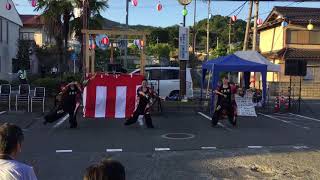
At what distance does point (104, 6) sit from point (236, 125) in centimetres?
1828

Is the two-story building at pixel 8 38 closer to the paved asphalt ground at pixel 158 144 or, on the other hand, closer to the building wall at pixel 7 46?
the building wall at pixel 7 46

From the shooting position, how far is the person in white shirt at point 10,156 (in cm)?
334

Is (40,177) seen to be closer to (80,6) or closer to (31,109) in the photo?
(31,109)

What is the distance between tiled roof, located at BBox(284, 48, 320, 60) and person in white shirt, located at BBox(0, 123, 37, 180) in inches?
1388

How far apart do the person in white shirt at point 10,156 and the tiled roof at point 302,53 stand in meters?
35.2

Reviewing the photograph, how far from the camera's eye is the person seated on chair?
50.2ft

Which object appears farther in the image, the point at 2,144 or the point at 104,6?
the point at 104,6

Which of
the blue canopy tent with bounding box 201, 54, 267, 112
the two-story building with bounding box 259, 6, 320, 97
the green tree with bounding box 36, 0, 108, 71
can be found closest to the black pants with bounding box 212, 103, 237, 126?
the blue canopy tent with bounding box 201, 54, 267, 112

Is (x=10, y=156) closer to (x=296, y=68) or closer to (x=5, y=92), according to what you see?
(x=5, y=92)

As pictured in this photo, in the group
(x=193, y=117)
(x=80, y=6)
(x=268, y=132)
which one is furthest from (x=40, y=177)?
(x=80, y=6)

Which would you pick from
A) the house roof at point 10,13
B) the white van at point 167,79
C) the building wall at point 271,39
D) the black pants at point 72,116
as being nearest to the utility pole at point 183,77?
the white van at point 167,79

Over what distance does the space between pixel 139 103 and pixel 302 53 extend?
1019 inches

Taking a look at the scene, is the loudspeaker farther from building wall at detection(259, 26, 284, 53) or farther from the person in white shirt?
the person in white shirt

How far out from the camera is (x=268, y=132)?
14258 millimetres
